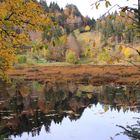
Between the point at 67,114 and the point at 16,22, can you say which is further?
the point at 67,114

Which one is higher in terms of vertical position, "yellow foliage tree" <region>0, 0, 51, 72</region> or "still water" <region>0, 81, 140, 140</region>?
"yellow foliage tree" <region>0, 0, 51, 72</region>

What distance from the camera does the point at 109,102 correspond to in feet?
152

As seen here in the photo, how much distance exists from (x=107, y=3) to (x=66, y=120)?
28829 millimetres

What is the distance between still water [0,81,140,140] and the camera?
101 ft

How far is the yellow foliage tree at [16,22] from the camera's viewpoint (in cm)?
1477

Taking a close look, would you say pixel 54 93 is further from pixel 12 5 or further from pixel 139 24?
pixel 139 24

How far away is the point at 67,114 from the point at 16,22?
24982 millimetres

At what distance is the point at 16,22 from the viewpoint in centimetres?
1527

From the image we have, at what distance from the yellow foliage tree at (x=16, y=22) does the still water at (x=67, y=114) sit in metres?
6.76

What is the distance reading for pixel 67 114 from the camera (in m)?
39.4

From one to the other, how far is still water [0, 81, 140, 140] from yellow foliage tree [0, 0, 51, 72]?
22.2 ft

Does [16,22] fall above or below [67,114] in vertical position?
above

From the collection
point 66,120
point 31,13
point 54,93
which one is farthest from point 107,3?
point 54,93

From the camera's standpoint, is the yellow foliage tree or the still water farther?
the still water
